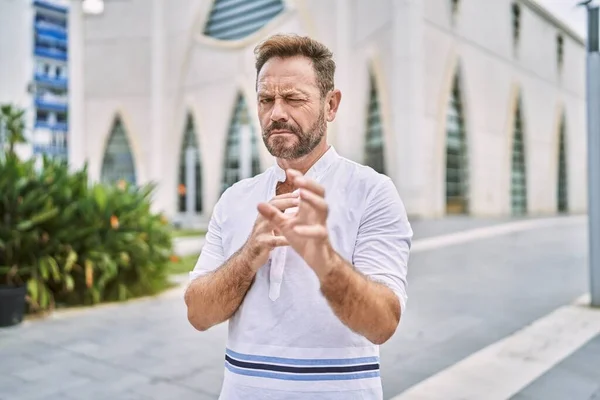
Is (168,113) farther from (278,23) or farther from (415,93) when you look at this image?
(415,93)

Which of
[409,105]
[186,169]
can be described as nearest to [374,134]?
[409,105]

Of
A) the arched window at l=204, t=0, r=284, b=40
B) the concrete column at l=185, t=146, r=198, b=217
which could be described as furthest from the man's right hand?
the arched window at l=204, t=0, r=284, b=40

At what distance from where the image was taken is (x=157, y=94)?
3650 cm

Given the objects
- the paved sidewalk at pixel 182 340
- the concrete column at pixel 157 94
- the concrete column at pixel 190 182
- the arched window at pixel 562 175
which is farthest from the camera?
the concrete column at pixel 157 94

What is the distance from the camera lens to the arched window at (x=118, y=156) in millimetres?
38562

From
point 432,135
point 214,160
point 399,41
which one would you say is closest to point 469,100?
point 432,135

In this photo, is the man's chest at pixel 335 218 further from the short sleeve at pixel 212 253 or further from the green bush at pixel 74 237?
the green bush at pixel 74 237

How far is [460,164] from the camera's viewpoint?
961 inches

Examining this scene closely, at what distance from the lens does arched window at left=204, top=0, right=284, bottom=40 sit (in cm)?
3172

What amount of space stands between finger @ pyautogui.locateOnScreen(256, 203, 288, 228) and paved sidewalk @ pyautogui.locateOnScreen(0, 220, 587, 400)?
283 cm

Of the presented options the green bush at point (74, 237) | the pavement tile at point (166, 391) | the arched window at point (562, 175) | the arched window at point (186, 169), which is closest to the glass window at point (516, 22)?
the arched window at point (562, 175)

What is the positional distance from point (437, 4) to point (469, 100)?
5407 mm

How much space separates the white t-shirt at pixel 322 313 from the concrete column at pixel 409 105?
746 inches

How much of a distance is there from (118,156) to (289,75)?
133 feet
